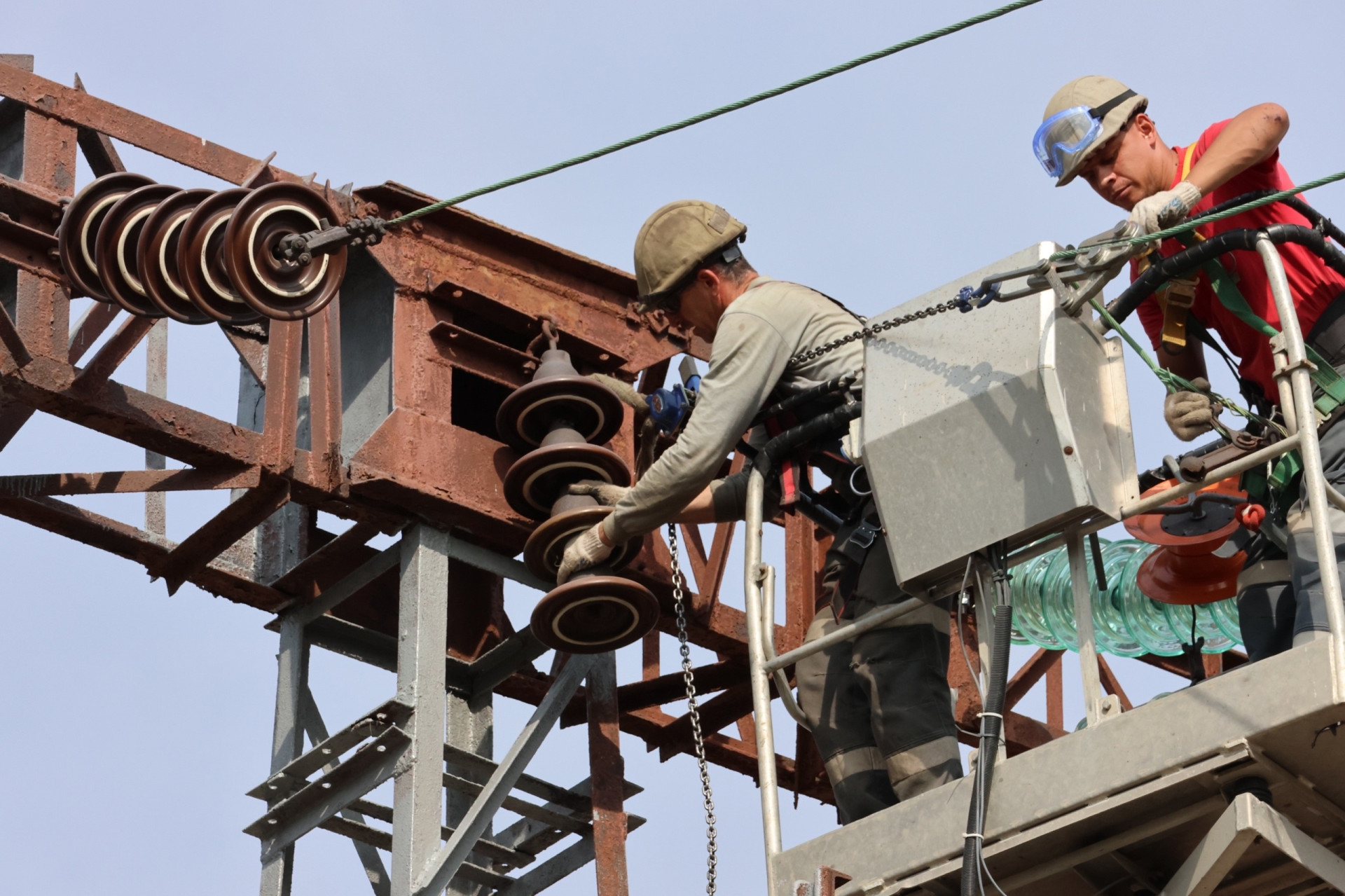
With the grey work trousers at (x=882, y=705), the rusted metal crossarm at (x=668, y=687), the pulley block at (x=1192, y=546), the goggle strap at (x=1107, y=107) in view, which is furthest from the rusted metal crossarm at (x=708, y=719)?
the goggle strap at (x=1107, y=107)

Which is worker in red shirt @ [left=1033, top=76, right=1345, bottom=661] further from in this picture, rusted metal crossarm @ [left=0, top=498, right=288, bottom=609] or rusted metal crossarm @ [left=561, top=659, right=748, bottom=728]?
rusted metal crossarm @ [left=0, top=498, right=288, bottom=609]

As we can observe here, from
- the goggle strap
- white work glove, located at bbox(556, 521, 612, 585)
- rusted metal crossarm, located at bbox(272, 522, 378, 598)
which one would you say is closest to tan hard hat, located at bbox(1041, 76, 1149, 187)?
the goggle strap

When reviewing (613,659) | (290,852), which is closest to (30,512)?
(290,852)

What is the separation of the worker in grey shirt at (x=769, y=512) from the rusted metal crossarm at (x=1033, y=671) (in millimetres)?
Answer: 4734

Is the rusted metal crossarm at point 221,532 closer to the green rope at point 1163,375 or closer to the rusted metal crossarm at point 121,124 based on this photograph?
the rusted metal crossarm at point 121,124

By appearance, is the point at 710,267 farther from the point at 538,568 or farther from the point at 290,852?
the point at 290,852

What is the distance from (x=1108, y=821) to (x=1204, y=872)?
324 millimetres

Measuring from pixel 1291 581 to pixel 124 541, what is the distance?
5439 mm

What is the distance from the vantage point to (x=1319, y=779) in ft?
22.0

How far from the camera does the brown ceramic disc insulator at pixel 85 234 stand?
10195 mm

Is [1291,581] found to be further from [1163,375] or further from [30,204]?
[30,204]

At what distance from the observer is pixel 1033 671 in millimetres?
13906

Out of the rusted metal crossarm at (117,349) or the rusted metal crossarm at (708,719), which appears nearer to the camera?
the rusted metal crossarm at (117,349)

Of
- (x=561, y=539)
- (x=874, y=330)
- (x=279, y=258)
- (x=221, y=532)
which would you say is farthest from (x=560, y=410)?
(x=874, y=330)
